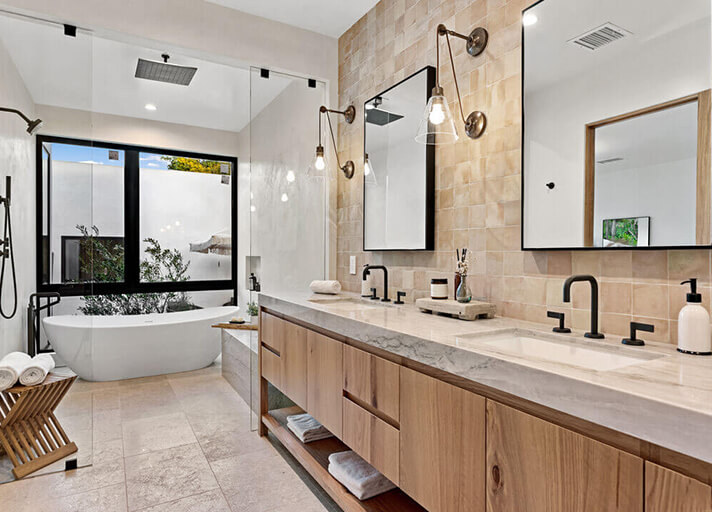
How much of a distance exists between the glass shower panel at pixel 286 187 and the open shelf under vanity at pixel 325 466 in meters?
0.37

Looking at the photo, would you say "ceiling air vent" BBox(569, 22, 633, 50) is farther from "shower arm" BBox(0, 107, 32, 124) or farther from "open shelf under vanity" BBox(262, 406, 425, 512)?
"shower arm" BBox(0, 107, 32, 124)

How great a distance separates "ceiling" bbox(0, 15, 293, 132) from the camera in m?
2.40

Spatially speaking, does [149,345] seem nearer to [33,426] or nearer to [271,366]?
[33,426]

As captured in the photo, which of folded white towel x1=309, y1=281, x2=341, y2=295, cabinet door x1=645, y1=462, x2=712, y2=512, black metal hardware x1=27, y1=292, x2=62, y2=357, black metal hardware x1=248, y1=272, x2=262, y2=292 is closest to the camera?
cabinet door x1=645, y1=462, x2=712, y2=512

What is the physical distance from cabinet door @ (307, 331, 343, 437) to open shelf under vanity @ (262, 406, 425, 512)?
24 centimetres

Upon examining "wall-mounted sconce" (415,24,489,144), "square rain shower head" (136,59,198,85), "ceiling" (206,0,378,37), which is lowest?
"wall-mounted sconce" (415,24,489,144)

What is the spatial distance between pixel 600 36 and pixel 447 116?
0.61 metres

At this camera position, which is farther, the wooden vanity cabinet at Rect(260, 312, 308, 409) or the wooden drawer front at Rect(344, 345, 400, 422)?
the wooden vanity cabinet at Rect(260, 312, 308, 409)

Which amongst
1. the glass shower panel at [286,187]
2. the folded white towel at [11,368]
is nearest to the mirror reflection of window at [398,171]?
the glass shower panel at [286,187]

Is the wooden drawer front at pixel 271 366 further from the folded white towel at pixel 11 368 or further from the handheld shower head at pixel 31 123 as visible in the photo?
the handheld shower head at pixel 31 123

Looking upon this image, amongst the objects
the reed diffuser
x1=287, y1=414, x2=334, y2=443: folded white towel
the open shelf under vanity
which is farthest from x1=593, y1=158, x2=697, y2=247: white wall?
x1=287, y1=414, x2=334, y2=443: folded white towel

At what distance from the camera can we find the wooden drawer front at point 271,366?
2.58 meters

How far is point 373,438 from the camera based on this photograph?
1662mm

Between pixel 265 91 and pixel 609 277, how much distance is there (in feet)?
8.08
